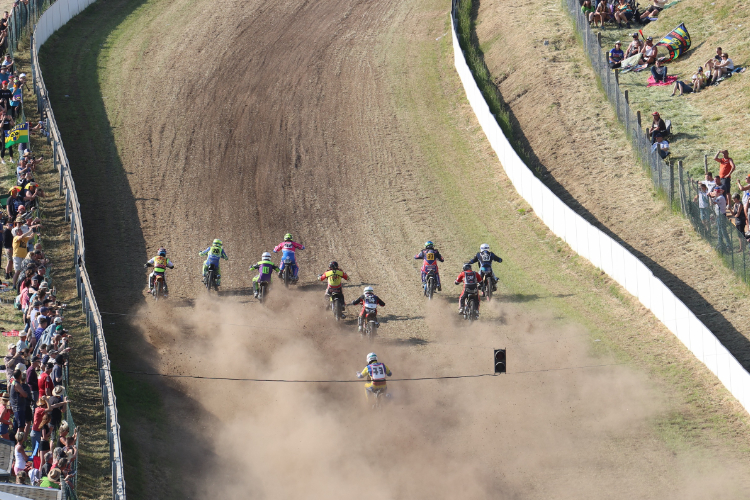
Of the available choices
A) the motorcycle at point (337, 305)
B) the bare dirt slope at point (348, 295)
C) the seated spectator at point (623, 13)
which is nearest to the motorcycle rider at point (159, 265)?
the bare dirt slope at point (348, 295)

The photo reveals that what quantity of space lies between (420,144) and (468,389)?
14946 mm

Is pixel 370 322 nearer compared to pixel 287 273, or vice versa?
pixel 370 322

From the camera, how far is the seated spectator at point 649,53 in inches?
1339

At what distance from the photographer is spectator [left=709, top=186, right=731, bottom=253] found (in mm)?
22281

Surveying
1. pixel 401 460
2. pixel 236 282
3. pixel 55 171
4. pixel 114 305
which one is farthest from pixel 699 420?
pixel 55 171

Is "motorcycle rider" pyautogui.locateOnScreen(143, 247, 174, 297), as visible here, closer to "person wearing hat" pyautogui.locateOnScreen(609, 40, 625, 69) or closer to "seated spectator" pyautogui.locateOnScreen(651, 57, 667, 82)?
Answer: "person wearing hat" pyautogui.locateOnScreen(609, 40, 625, 69)

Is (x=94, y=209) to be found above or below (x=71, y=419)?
above

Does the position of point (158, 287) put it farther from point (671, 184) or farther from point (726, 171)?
point (726, 171)

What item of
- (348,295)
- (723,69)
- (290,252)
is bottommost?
(348,295)

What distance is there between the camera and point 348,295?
2344 cm

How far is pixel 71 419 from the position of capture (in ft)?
53.6

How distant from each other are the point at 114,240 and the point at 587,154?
1622 centimetres

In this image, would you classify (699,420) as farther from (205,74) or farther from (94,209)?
(205,74)

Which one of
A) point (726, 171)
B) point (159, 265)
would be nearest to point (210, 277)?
point (159, 265)
